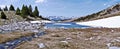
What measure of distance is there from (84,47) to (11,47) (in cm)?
893

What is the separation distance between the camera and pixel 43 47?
29891 millimetres

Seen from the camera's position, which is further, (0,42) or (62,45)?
(0,42)

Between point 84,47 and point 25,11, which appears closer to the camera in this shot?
point 84,47

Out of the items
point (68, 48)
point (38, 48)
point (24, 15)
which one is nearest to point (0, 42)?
point (38, 48)

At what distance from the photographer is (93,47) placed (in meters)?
31.0

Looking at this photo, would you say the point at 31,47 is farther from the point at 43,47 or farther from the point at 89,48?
the point at 89,48

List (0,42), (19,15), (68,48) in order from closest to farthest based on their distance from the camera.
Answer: (68,48) → (0,42) → (19,15)

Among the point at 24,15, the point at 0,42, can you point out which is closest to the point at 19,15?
the point at 24,15

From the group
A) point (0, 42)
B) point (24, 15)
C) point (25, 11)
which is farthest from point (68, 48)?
point (25, 11)

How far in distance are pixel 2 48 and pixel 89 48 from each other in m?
10.3

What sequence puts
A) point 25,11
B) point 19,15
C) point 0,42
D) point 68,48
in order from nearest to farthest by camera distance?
point 68,48 → point 0,42 → point 19,15 → point 25,11

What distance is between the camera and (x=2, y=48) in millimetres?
29953

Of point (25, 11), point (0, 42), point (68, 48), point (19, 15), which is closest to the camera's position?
point (68, 48)

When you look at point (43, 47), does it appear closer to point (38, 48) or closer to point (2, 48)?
point (38, 48)
